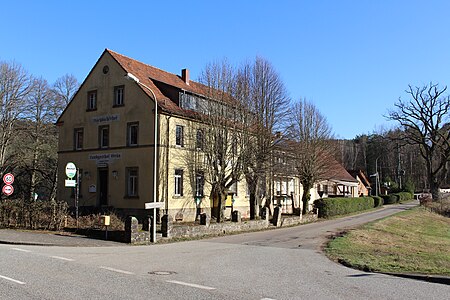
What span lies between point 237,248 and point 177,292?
9815mm

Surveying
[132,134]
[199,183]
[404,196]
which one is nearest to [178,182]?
[199,183]

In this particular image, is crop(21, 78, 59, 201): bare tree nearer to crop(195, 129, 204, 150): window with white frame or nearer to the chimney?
the chimney

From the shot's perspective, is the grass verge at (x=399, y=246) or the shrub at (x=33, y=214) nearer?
the grass verge at (x=399, y=246)

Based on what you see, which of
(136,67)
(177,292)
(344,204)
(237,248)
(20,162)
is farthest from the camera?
(344,204)

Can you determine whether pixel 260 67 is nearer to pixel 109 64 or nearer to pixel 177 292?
pixel 109 64

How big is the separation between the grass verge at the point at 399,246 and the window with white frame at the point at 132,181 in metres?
14.1

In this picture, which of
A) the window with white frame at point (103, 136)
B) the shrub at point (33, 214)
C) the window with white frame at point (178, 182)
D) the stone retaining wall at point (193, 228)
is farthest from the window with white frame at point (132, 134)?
the shrub at point (33, 214)

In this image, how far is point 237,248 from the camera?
1814 cm

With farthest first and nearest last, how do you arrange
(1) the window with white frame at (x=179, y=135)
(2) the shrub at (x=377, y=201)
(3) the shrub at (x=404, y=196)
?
(3) the shrub at (x=404, y=196)
(2) the shrub at (x=377, y=201)
(1) the window with white frame at (x=179, y=135)

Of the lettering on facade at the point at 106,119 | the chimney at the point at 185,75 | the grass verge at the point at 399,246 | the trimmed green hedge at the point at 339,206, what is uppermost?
the chimney at the point at 185,75

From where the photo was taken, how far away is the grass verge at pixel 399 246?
13672mm

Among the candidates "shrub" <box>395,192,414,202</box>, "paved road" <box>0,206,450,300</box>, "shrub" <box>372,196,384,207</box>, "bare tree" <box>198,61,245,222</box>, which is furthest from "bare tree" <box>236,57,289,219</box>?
"shrub" <box>395,192,414,202</box>

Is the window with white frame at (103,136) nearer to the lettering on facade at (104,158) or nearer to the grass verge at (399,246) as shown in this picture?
the lettering on facade at (104,158)

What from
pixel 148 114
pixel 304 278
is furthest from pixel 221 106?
pixel 304 278
